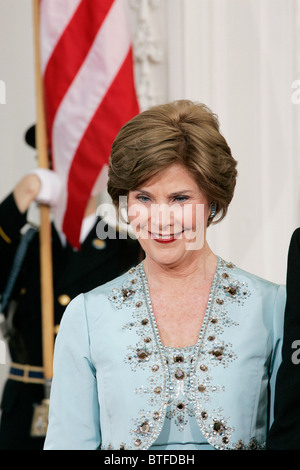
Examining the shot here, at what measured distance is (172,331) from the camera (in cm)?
155

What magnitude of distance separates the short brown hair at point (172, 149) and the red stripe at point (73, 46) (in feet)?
4.34

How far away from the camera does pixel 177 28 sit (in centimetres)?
294

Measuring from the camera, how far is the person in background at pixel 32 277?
105 inches

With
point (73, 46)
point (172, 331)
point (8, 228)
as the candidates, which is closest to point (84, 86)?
point (73, 46)

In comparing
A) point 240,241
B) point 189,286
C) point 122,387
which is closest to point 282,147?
point 240,241

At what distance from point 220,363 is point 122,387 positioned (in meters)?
0.19

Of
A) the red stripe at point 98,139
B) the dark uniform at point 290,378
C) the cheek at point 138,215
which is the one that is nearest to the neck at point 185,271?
the cheek at point 138,215

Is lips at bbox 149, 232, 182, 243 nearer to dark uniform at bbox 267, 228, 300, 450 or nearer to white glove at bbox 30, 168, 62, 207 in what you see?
dark uniform at bbox 267, 228, 300, 450

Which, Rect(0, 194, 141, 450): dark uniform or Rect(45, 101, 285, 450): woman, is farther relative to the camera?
Rect(0, 194, 141, 450): dark uniform

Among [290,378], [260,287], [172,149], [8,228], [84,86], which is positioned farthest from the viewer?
[84,86]

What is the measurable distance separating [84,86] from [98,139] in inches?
7.4

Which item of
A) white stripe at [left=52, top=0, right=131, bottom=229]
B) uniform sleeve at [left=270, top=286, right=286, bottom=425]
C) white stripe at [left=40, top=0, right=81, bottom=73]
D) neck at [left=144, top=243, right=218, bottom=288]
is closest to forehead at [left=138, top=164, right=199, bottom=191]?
neck at [left=144, top=243, right=218, bottom=288]

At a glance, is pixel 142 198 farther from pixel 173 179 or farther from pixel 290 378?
pixel 290 378

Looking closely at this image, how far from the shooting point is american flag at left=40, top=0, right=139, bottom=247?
276 centimetres
